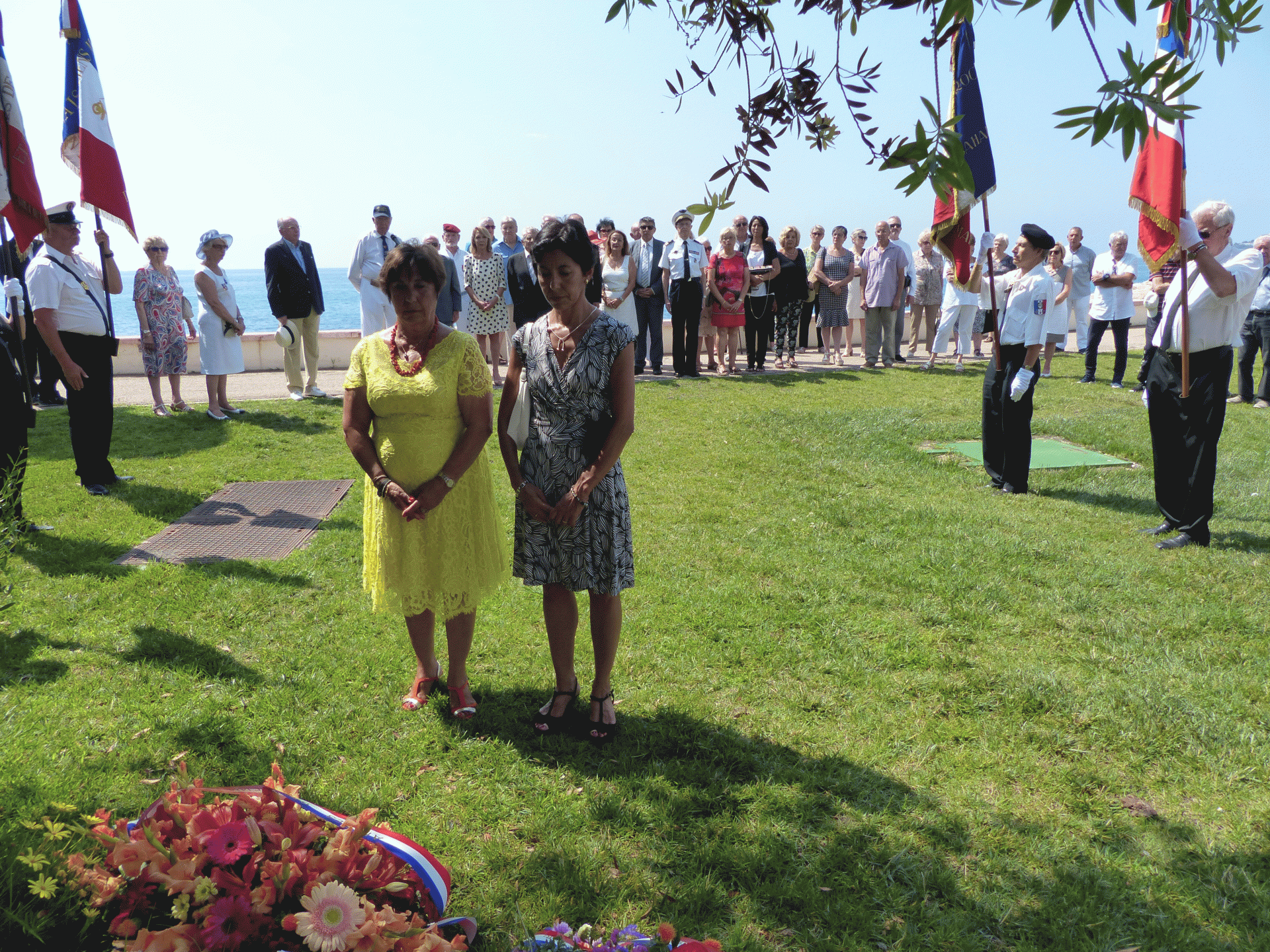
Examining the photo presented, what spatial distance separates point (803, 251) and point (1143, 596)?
9.82 m

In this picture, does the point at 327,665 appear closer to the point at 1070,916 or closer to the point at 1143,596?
the point at 1070,916

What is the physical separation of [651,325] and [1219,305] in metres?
8.58

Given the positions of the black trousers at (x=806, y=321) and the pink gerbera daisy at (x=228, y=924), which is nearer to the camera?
the pink gerbera daisy at (x=228, y=924)

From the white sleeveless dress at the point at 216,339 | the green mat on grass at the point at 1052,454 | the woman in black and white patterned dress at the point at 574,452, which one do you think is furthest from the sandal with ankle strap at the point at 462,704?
the white sleeveless dress at the point at 216,339

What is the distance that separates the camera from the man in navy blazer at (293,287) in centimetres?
1054

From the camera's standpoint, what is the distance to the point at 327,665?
4215mm

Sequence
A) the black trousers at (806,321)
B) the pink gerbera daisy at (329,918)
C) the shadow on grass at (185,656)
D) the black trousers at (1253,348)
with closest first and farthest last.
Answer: the pink gerbera daisy at (329,918) → the shadow on grass at (185,656) → the black trousers at (1253,348) → the black trousers at (806,321)

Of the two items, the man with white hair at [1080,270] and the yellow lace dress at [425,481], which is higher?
the man with white hair at [1080,270]

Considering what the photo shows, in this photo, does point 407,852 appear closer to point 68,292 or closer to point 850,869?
point 850,869

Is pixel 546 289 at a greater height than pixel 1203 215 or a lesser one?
lesser

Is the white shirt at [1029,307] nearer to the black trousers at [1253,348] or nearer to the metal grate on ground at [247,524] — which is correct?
the metal grate on ground at [247,524]

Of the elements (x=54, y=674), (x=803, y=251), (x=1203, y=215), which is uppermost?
(x=803, y=251)

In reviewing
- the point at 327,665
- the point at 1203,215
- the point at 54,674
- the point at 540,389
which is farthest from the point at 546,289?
the point at 1203,215

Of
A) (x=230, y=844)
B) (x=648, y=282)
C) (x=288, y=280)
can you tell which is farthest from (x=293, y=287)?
(x=230, y=844)
